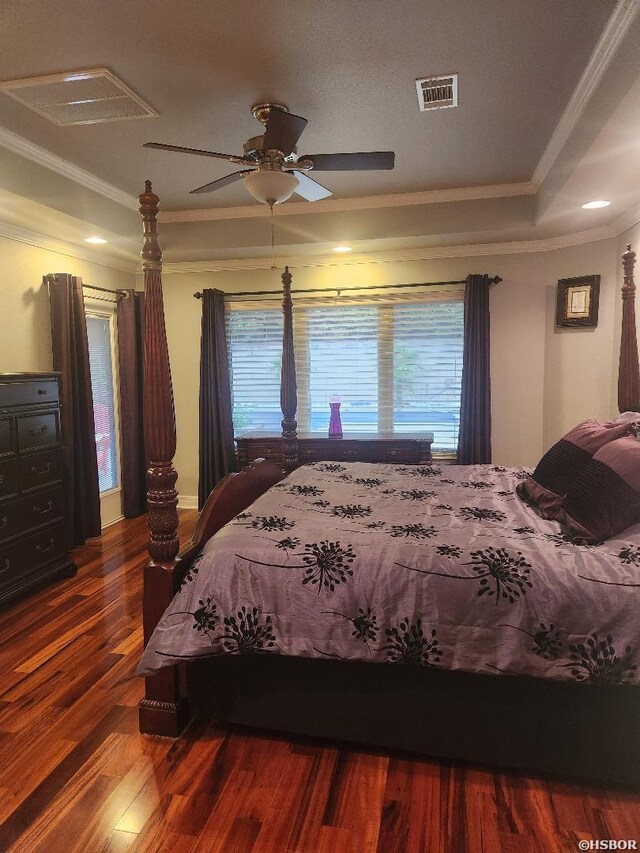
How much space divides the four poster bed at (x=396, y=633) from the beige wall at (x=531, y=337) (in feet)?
8.47

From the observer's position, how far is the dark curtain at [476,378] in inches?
177

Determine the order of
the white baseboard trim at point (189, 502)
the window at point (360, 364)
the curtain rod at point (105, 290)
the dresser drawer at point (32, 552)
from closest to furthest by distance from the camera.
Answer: the dresser drawer at point (32, 552)
the curtain rod at point (105, 290)
the window at point (360, 364)
the white baseboard trim at point (189, 502)

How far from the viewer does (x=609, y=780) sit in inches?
70.0

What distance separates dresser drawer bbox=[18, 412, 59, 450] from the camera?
3273 mm

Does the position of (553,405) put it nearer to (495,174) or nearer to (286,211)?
(495,174)

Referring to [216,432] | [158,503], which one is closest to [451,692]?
[158,503]

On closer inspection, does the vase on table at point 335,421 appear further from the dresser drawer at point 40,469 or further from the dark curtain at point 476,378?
the dresser drawer at point 40,469

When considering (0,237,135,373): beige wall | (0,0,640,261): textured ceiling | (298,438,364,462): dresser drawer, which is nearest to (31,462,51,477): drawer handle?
(0,237,135,373): beige wall

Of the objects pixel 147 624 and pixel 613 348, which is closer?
pixel 147 624

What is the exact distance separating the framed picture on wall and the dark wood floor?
11.2 ft

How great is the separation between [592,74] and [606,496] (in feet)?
5.91

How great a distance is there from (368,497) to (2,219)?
3.10 metres

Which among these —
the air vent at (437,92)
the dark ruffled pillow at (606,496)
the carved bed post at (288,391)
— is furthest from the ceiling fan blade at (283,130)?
the dark ruffled pillow at (606,496)

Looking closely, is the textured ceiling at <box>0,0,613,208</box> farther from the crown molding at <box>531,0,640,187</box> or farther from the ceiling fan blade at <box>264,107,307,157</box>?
the ceiling fan blade at <box>264,107,307,157</box>
